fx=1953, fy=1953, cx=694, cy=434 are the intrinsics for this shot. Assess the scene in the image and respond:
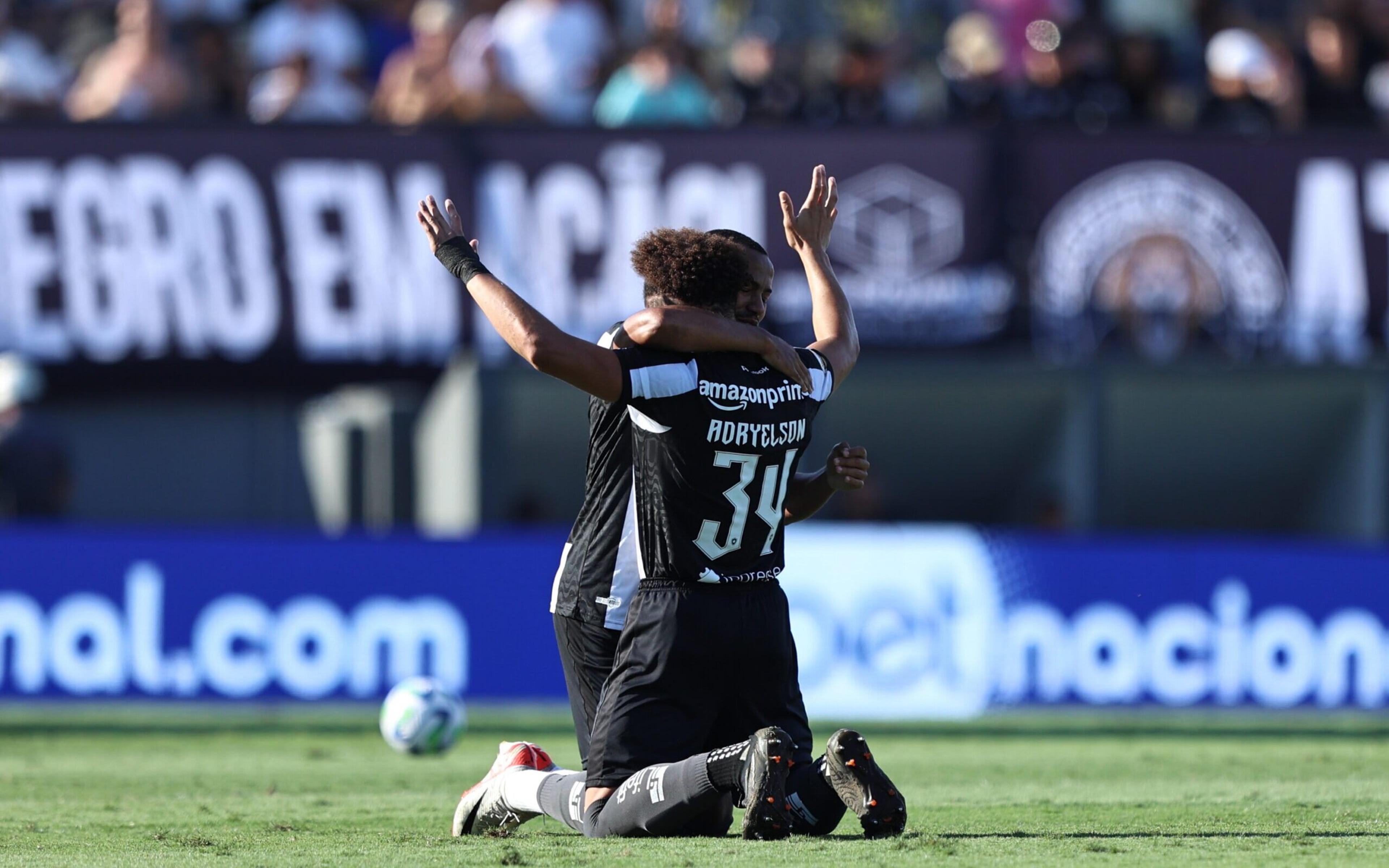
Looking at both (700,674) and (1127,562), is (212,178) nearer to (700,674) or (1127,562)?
(1127,562)

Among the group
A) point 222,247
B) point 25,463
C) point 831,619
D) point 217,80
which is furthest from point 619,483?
point 217,80

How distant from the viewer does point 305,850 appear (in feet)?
19.7

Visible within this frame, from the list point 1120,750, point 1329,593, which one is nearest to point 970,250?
point 1329,593

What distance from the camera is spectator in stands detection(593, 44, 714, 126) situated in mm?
15562

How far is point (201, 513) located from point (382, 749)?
6.38m

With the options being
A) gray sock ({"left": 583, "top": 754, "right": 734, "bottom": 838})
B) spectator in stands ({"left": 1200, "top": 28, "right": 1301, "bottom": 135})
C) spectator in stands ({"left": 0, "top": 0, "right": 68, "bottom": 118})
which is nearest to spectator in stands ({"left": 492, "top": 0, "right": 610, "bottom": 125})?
spectator in stands ({"left": 0, "top": 0, "right": 68, "bottom": 118})

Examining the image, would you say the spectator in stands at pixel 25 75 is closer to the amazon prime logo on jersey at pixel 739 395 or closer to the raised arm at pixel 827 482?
the raised arm at pixel 827 482

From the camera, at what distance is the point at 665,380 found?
5.88m

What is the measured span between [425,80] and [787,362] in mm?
10235

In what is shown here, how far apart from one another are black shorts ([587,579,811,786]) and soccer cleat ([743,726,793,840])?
8.7 inches

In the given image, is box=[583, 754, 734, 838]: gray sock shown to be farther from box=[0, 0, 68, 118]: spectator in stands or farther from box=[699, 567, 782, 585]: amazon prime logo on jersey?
box=[0, 0, 68, 118]: spectator in stands

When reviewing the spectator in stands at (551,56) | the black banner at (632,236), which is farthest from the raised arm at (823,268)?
the spectator in stands at (551,56)

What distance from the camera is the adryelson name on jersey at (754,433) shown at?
5.96 meters

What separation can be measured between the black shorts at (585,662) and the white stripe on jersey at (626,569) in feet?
0.25
